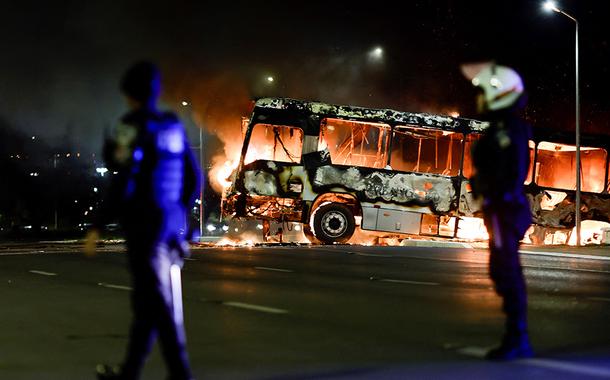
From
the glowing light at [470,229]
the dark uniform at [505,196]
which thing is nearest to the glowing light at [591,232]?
the glowing light at [470,229]

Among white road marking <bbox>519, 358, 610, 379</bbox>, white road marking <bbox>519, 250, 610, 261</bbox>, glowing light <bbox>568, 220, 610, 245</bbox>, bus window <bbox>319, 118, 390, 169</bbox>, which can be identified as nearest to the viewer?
white road marking <bbox>519, 358, 610, 379</bbox>

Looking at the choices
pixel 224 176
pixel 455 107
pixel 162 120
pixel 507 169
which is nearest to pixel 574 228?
pixel 224 176

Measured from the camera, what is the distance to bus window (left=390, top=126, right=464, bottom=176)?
24.5 m

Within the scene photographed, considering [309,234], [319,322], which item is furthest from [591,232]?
[319,322]

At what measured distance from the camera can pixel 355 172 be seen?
24.2m

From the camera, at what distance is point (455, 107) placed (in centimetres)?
4425

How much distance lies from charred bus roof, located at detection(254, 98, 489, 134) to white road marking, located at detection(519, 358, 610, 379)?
18.2 meters

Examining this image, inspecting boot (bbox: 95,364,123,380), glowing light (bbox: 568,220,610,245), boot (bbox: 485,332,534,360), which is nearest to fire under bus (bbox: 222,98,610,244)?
glowing light (bbox: 568,220,610,245)

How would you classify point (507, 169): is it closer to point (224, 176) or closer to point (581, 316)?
point (581, 316)

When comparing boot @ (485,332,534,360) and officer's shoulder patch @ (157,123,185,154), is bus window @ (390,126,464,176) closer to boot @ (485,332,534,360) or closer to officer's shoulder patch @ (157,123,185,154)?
boot @ (485,332,534,360)

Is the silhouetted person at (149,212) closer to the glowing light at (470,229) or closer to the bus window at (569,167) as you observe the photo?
the glowing light at (470,229)

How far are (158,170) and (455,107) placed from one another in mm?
40851

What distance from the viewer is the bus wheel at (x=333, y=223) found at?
943 inches

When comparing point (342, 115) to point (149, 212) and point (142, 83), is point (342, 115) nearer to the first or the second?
point (142, 83)
